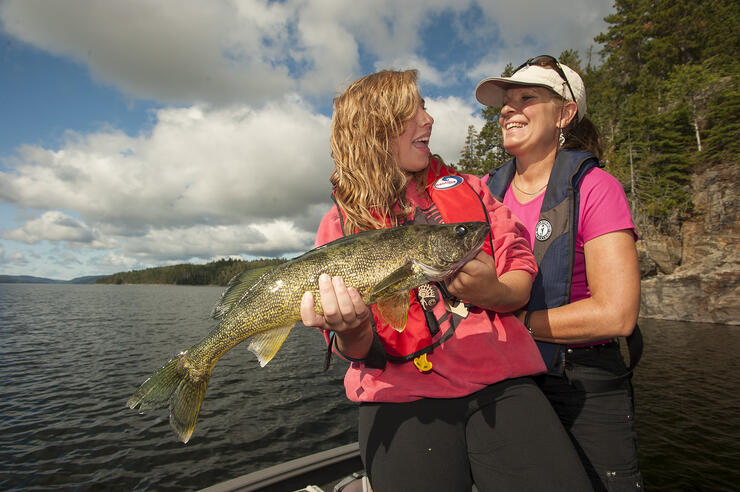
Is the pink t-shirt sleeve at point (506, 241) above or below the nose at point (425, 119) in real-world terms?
below

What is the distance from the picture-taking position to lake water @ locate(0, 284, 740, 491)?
10.2m

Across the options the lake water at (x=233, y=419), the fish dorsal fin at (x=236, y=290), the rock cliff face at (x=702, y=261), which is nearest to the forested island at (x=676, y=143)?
the rock cliff face at (x=702, y=261)

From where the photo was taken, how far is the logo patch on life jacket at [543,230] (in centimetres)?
350

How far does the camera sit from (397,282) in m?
2.83

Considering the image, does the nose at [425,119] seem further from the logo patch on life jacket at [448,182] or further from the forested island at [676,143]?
the forested island at [676,143]

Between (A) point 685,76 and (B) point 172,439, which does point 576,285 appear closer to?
(B) point 172,439

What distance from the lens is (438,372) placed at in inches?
107

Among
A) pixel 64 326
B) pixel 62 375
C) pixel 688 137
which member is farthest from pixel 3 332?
pixel 688 137

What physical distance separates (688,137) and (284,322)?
53164mm

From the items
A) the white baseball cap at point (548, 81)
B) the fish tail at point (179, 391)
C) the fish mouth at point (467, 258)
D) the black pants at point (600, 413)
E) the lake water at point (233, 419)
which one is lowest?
the lake water at point (233, 419)

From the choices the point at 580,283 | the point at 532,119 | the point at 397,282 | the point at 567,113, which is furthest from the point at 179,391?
the point at 567,113

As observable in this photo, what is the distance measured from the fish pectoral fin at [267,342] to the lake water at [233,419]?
985 centimetres

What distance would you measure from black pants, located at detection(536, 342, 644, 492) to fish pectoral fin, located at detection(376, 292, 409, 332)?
1.79 m

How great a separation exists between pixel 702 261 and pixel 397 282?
38554 millimetres
